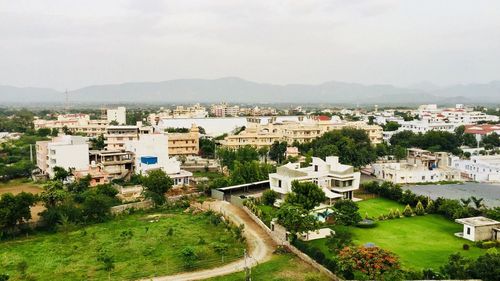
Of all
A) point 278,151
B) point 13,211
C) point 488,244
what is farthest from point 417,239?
point 278,151

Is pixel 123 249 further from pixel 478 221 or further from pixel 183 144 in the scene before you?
pixel 183 144

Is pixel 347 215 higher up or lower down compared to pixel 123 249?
higher up

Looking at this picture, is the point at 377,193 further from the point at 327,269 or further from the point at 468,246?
the point at 327,269

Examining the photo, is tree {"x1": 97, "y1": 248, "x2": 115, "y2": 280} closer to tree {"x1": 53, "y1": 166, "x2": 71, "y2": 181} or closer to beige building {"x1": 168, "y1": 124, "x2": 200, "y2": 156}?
tree {"x1": 53, "y1": 166, "x2": 71, "y2": 181}

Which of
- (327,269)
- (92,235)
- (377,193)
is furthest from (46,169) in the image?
(327,269)

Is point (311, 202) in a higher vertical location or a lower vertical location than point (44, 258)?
higher
